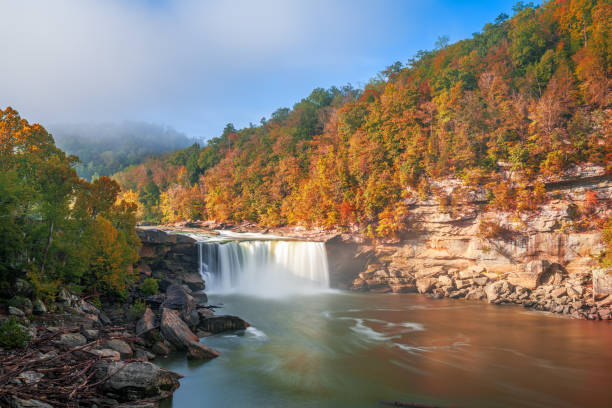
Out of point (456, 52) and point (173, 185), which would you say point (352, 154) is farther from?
point (173, 185)

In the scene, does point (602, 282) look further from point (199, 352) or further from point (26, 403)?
point (26, 403)

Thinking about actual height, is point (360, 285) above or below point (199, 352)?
below

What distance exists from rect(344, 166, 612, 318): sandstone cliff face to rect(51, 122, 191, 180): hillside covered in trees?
96373mm

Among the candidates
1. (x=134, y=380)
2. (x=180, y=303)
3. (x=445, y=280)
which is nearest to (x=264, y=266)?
(x=180, y=303)

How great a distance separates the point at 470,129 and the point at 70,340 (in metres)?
28.0

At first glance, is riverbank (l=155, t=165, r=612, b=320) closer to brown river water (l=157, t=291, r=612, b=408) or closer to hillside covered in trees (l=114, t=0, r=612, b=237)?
hillside covered in trees (l=114, t=0, r=612, b=237)

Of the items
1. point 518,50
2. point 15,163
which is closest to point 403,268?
point 518,50

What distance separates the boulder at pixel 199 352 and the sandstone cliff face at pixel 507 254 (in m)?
16.6

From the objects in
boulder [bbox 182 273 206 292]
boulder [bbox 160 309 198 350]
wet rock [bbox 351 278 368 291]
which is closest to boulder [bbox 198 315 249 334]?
boulder [bbox 160 309 198 350]

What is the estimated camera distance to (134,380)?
300 inches

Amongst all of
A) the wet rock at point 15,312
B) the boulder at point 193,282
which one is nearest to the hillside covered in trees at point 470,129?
the boulder at point 193,282

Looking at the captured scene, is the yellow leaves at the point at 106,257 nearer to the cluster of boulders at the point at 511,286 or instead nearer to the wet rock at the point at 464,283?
the cluster of boulders at the point at 511,286

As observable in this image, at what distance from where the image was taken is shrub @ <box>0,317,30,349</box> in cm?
775

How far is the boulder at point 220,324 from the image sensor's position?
1394 centimetres
